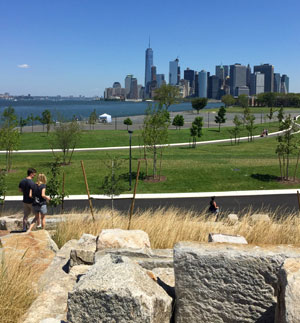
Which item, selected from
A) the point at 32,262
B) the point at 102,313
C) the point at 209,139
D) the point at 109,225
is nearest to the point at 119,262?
the point at 102,313

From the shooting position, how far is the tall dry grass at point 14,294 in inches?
176

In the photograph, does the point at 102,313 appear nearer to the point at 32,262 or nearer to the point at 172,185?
the point at 32,262

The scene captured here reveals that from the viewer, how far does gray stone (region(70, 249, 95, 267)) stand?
6.45 meters

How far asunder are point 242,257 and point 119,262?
4.39 feet

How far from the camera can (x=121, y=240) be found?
641 cm

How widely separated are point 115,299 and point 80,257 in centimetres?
305

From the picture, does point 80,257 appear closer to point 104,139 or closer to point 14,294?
point 14,294

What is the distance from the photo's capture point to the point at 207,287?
4.11 m

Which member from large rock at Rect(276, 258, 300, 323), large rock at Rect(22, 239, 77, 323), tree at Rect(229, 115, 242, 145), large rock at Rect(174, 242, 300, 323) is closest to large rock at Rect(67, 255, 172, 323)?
large rock at Rect(174, 242, 300, 323)

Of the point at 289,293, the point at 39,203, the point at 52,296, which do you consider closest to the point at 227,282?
the point at 289,293

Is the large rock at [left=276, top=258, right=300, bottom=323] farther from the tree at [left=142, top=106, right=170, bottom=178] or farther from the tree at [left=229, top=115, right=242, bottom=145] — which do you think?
the tree at [left=229, top=115, right=242, bottom=145]

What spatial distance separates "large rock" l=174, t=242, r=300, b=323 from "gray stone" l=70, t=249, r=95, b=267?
266 centimetres

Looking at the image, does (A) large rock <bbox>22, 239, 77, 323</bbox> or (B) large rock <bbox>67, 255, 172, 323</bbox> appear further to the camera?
(A) large rock <bbox>22, 239, 77, 323</bbox>

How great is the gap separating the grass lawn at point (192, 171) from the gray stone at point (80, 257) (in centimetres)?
1607
